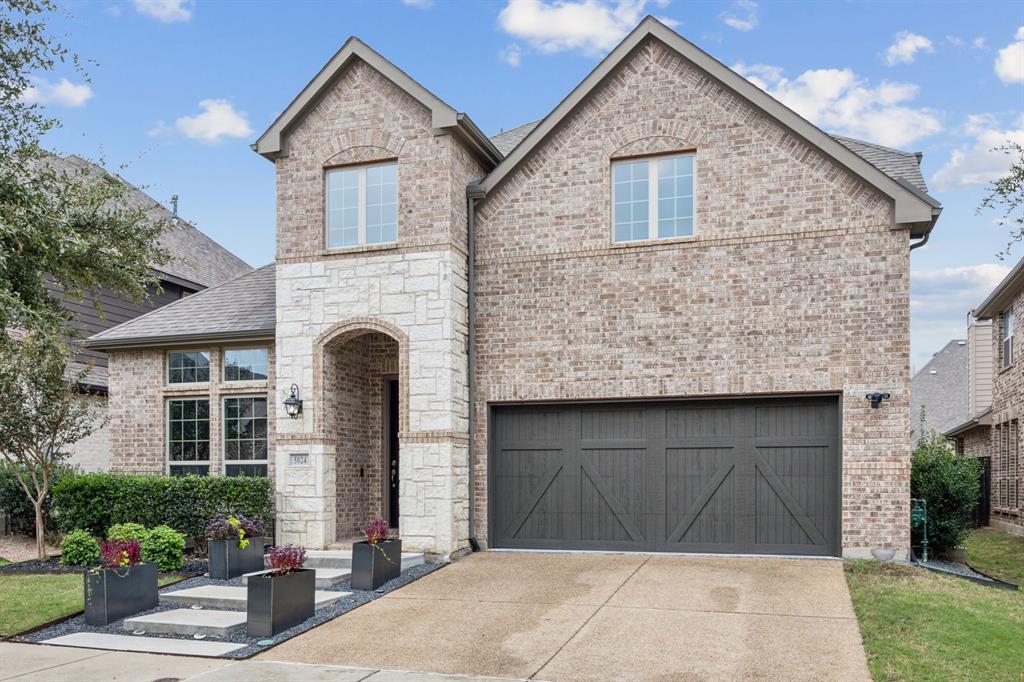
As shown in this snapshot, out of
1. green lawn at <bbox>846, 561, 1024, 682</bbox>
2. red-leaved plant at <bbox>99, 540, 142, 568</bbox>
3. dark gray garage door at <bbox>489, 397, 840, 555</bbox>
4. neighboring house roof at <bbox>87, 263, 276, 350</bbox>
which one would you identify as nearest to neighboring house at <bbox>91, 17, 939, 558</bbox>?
dark gray garage door at <bbox>489, 397, 840, 555</bbox>

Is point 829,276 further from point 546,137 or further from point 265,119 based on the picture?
point 265,119

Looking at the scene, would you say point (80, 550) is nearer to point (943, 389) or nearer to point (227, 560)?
point (227, 560)

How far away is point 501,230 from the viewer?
13.8 metres

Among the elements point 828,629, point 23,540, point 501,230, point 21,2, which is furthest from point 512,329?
point 23,540

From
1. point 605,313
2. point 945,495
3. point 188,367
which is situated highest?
point 605,313

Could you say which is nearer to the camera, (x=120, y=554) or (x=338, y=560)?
(x=120, y=554)

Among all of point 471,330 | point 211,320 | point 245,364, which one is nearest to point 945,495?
point 471,330

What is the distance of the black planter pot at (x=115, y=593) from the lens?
9727mm

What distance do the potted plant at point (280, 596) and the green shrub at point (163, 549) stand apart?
3631mm

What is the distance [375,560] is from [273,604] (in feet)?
7.06

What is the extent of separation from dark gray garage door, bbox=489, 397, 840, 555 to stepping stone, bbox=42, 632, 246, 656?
561cm

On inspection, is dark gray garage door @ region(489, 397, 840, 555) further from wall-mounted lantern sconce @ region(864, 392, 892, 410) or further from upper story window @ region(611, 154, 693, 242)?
upper story window @ region(611, 154, 693, 242)

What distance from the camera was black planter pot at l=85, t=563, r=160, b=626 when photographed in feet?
31.9

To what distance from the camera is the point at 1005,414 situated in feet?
68.8
